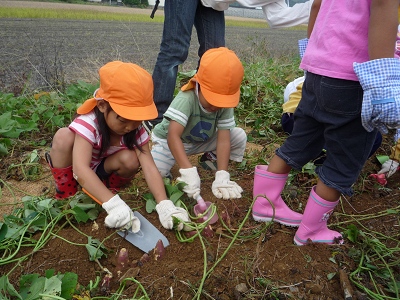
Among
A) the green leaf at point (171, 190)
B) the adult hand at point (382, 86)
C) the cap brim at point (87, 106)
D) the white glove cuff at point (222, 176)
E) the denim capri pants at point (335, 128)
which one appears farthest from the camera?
the white glove cuff at point (222, 176)

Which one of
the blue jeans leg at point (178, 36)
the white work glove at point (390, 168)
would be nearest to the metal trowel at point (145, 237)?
the blue jeans leg at point (178, 36)

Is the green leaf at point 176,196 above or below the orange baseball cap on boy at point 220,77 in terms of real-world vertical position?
below

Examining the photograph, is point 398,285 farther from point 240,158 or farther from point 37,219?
point 37,219

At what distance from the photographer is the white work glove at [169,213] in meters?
1.72

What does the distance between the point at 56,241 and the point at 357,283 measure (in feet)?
3.93

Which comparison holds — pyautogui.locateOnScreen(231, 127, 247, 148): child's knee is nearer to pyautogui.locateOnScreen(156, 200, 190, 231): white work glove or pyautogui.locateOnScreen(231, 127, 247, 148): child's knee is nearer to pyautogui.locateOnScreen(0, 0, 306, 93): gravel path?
pyautogui.locateOnScreen(156, 200, 190, 231): white work glove

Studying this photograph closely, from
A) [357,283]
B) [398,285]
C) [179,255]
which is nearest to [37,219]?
[179,255]

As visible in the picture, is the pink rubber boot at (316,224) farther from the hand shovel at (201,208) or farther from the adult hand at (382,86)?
the adult hand at (382,86)

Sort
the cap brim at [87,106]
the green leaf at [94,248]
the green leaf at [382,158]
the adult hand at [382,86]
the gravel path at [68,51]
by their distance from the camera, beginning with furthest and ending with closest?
the gravel path at [68,51], the green leaf at [382,158], the cap brim at [87,106], the green leaf at [94,248], the adult hand at [382,86]

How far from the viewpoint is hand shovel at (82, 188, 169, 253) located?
1660mm

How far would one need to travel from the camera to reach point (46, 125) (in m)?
3.04

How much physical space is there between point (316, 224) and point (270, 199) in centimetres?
24

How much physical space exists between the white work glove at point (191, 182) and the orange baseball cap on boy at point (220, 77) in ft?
1.15

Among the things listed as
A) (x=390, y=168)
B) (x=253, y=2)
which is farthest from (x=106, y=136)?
(x=390, y=168)
